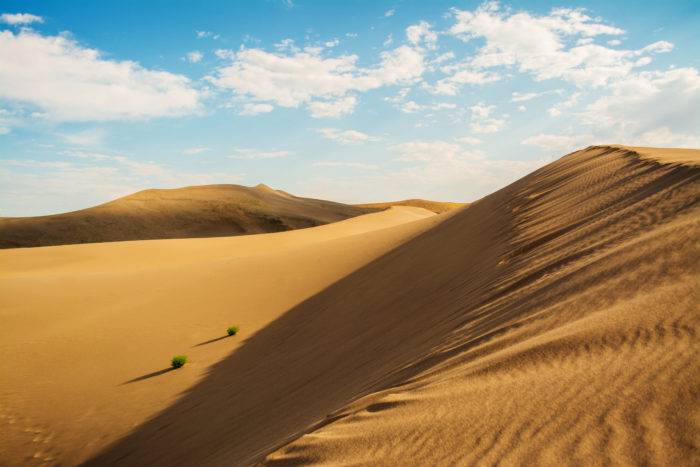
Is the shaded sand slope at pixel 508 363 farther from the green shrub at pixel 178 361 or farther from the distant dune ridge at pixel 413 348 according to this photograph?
the green shrub at pixel 178 361

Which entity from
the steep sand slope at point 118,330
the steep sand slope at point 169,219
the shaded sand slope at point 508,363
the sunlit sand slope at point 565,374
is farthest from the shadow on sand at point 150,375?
the steep sand slope at point 169,219

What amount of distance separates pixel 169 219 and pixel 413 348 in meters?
43.9

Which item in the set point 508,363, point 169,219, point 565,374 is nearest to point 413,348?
point 508,363

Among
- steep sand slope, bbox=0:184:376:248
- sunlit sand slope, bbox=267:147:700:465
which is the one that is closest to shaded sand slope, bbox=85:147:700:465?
sunlit sand slope, bbox=267:147:700:465

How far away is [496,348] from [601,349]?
69 cm

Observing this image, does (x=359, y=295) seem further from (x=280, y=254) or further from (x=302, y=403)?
(x=280, y=254)

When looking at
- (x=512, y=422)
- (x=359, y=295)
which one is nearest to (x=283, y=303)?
(x=359, y=295)

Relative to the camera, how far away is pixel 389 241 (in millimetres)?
14789

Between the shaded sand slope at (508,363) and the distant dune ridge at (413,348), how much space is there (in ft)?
0.04

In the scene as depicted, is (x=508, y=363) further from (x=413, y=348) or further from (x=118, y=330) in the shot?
(x=118, y=330)

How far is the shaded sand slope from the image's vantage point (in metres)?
1.83

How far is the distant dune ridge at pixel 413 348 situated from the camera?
1.94 metres

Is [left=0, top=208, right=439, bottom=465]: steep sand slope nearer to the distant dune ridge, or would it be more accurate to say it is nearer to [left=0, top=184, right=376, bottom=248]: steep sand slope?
the distant dune ridge

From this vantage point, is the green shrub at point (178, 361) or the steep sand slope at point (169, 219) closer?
the green shrub at point (178, 361)
